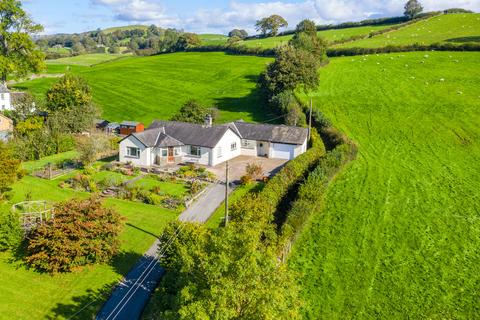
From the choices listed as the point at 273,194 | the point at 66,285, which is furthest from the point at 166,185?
the point at 66,285

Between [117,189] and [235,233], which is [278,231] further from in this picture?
[117,189]

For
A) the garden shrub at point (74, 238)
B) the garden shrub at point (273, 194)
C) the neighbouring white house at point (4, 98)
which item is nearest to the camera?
the garden shrub at point (74, 238)

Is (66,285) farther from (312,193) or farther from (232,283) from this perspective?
(312,193)

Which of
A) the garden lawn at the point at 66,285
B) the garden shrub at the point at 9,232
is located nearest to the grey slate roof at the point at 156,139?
the garden lawn at the point at 66,285

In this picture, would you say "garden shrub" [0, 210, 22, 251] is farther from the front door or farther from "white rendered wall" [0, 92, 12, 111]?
"white rendered wall" [0, 92, 12, 111]

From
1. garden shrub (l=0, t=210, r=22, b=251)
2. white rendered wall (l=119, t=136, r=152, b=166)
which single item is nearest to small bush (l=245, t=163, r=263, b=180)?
white rendered wall (l=119, t=136, r=152, b=166)

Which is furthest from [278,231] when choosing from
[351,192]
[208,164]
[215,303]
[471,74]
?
[471,74]

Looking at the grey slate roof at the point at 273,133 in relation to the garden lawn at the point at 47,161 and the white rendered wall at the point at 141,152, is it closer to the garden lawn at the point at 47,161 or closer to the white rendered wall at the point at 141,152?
the white rendered wall at the point at 141,152
